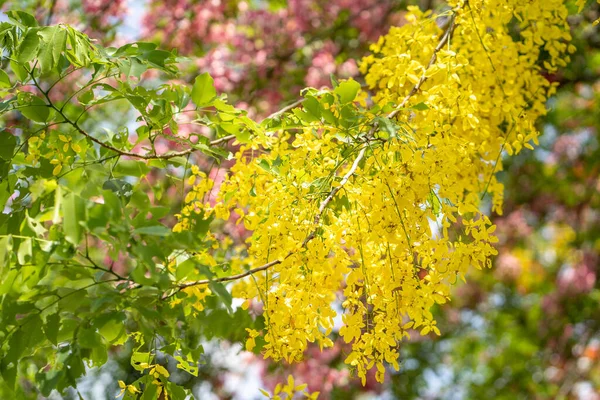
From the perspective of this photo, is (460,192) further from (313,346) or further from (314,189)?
(313,346)

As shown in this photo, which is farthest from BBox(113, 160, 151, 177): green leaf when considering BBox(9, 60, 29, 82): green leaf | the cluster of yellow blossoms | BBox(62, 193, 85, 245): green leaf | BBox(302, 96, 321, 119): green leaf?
BBox(62, 193, 85, 245): green leaf

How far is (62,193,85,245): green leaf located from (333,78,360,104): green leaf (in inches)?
20.9

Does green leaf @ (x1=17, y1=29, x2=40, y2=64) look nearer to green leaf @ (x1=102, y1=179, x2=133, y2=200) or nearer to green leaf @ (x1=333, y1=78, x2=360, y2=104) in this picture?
green leaf @ (x1=102, y1=179, x2=133, y2=200)

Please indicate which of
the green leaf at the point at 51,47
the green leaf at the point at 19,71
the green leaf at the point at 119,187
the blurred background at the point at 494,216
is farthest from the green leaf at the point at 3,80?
the blurred background at the point at 494,216

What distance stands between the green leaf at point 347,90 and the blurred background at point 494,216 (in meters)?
1.27

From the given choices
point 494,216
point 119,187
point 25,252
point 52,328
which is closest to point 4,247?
point 25,252

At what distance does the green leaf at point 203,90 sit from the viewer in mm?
1314

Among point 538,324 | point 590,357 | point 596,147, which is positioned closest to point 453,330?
point 538,324

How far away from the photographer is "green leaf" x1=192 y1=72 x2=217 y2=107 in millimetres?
1314

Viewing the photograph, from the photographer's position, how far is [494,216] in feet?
15.9

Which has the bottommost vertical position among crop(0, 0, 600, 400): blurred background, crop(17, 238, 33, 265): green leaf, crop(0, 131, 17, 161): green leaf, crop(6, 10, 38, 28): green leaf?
crop(0, 0, 600, 400): blurred background

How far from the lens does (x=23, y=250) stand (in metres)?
1.01

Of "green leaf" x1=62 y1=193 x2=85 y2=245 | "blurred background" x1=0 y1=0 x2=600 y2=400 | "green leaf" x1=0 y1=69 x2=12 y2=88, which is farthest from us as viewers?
"blurred background" x1=0 y1=0 x2=600 y2=400

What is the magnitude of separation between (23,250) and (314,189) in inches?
22.2
